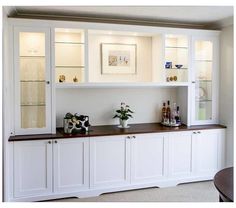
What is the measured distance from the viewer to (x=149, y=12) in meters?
3.56

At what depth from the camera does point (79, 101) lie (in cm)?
391

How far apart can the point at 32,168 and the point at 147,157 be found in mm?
1386

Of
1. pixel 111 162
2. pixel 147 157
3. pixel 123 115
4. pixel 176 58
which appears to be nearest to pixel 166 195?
pixel 147 157

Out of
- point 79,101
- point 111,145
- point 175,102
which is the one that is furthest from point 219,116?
point 79,101

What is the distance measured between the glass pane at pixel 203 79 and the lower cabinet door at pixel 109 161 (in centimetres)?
125

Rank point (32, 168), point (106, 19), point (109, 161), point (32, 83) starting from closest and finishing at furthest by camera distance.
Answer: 1. point (32, 168)
2. point (32, 83)
3. point (109, 161)
4. point (106, 19)

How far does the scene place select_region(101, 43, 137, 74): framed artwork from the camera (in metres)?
3.97

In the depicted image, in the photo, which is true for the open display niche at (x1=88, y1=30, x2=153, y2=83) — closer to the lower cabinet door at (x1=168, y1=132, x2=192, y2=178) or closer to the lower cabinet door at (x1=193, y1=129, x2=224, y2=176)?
the lower cabinet door at (x1=168, y1=132, x2=192, y2=178)

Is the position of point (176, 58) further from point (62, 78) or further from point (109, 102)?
point (62, 78)

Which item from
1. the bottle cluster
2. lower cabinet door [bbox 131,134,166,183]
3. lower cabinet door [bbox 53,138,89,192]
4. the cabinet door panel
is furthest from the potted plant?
the cabinet door panel

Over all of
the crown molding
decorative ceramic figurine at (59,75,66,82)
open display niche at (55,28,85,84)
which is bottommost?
decorative ceramic figurine at (59,75,66,82)

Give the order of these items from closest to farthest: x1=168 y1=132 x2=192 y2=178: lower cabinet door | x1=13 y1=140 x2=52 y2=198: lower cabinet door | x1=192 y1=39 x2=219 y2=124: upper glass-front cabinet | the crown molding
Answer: x1=13 y1=140 x2=52 y2=198: lower cabinet door → the crown molding → x1=168 y1=132 x2=192 y2=178: lower cabinet door → x1=192 y1=39 x2=219 y2=124: upper glass-front cabinet

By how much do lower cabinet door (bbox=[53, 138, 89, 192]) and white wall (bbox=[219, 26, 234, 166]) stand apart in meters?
1.97

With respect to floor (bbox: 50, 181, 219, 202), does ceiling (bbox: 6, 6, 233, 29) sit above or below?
above
